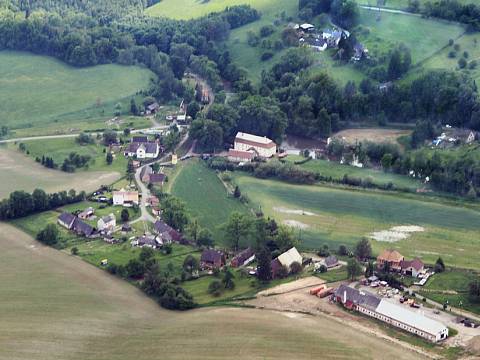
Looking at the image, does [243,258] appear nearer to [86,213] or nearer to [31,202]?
[86,213]

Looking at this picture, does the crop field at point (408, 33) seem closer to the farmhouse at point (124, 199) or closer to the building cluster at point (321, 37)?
the building cluster at point (321, 37)

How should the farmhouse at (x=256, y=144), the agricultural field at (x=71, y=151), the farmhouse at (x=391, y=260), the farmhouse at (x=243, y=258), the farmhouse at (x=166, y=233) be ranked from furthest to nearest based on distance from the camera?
the farmhouse at (x=256, y=144), the agricultural field at (x=71, y=151), the farmhouse at (x=166, y=233), the farmhouse at (x=243, y=258), the farmhouse at (x=391, y=260)

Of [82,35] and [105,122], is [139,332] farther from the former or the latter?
[82,35]

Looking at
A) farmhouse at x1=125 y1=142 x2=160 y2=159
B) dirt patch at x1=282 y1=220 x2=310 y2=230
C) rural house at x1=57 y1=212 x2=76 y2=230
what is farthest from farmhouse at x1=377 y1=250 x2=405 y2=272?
farmhouse at x1=125 y1=142 x2=160 y2=159

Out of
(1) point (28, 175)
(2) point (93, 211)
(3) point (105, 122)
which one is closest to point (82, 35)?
(3) point (105, 122)

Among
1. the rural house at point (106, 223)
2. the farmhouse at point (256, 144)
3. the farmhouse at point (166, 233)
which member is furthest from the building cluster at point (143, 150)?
the farmhouse at point (166, 233)

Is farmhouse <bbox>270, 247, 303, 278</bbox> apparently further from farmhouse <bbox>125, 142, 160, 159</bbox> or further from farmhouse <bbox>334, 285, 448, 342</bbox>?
farmhouse <bbox>125, 142, 160, 159</bbox>
